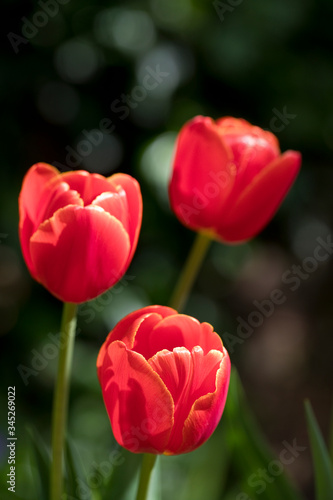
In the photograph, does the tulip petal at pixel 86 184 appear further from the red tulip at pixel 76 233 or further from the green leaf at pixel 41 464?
the green leaf at pixel 41 464

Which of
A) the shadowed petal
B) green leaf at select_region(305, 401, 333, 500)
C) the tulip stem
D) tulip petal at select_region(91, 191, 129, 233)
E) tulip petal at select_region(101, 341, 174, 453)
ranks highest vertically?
tulip petal at select_region(91, 191, 129, 233)

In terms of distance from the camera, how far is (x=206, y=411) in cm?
47

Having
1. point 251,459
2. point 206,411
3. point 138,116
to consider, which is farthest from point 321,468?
point 138,116

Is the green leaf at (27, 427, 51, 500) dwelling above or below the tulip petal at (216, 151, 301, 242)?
below

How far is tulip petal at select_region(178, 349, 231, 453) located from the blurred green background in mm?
672

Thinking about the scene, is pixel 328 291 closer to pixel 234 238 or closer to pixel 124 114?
pixel 124 114

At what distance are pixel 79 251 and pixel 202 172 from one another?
0.59 feet

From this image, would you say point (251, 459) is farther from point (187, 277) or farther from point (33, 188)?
point (33, 188)

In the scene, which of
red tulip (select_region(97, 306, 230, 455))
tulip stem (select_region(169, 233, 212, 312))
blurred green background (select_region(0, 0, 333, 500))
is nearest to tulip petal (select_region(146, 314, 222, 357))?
red tulip (select_region(97, 306, 230, 455))

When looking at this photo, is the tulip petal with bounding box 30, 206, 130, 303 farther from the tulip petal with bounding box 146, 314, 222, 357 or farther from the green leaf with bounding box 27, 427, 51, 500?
the green leaf with bounding box 27, 427, 51, 500

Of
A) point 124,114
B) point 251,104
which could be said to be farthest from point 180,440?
point 251,104

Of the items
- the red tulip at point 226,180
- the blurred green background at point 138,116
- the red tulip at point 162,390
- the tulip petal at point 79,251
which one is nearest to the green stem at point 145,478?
the red tulip at point 162,390

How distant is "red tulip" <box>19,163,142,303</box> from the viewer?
1.70 feet

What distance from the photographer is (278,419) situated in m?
1.89
